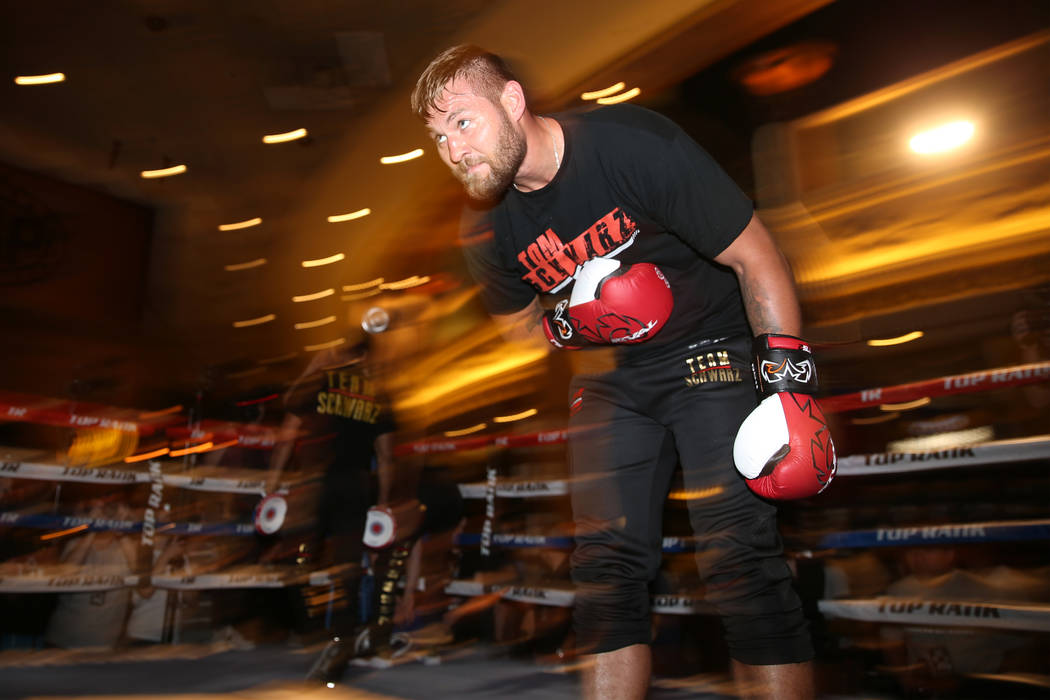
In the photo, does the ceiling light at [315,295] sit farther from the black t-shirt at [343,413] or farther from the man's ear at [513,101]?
the man's ear at [513,101]

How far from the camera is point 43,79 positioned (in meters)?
4.53

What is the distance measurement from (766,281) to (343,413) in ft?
6.56

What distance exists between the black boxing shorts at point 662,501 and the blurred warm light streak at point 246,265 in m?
5.94

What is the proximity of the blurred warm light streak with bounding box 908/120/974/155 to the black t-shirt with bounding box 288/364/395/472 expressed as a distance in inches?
121

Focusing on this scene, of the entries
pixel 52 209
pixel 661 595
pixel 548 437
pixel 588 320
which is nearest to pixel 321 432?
pixel 548 437

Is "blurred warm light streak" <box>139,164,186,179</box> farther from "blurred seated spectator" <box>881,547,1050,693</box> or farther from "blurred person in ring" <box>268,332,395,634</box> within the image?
"blurred seated spectator" <box>881,547,1050,693</box>

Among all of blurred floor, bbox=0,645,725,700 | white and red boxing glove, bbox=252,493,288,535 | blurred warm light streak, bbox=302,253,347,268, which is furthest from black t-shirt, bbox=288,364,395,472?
blurred warm light streak, bbox=302,253,347,268

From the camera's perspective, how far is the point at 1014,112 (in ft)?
10.8

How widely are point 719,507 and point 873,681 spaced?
4.01 feet

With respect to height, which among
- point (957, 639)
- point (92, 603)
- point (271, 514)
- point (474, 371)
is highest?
point (474, 371)

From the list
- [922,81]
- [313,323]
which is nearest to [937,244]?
[922,81]

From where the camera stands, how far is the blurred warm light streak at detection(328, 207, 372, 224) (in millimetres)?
5805

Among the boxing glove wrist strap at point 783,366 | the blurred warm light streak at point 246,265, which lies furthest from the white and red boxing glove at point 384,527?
the blurred warm light streak at point 246,265

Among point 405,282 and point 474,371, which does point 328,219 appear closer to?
point 405,282
